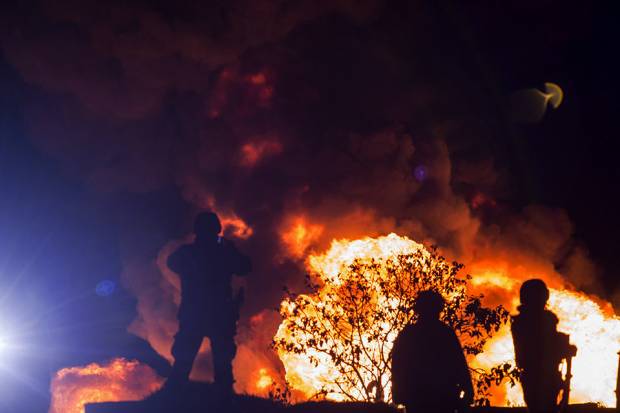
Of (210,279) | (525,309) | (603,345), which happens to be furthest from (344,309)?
(603,345)

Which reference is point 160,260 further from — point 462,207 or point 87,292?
point 462,207

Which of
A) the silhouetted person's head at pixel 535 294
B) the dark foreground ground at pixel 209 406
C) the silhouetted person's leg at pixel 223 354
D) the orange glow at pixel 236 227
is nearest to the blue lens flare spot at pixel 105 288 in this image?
the orange glow at pixel 236 227

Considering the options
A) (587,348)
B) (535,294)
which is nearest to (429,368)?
(535,294)

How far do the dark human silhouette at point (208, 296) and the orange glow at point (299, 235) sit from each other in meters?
19.8

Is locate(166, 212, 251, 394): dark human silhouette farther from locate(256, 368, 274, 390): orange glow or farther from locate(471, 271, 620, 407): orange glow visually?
locate(256, 368, 274, 390): orange glow

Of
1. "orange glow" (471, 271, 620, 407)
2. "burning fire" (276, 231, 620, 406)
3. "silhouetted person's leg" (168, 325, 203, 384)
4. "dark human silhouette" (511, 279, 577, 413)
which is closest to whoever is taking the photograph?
"dark human silhouette" (511, 279, 577, 413)

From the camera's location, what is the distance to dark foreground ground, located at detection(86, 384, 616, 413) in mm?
12113

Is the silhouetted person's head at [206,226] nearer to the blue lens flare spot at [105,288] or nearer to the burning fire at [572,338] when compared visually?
the burning fire at [572,338]

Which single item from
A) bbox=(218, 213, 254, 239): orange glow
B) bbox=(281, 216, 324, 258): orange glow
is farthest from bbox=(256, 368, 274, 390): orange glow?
bbox=(218, 213, 254, 239): orange glow

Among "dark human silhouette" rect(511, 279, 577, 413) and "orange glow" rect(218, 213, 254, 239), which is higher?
"orange glow" rect(218, 213, 254, 239)

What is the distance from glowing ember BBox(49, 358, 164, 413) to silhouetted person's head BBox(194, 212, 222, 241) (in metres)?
21.9

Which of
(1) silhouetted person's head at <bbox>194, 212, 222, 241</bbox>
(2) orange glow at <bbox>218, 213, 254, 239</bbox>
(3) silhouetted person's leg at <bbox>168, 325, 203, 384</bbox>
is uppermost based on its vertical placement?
(2) orange glow at <bbox>218, 213, 254, 239</bbox>

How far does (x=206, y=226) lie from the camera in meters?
12.1

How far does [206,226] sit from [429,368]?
19.6 ft
